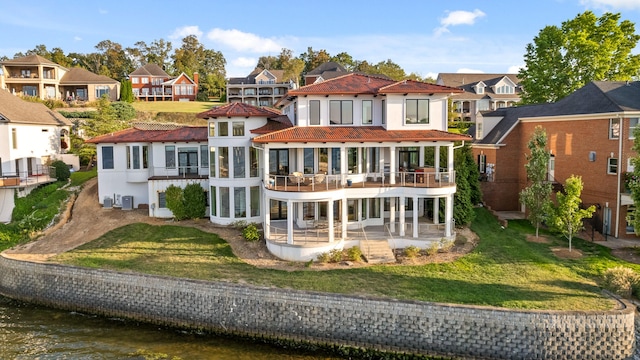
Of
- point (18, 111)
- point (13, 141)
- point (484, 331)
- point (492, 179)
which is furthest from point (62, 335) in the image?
point (492, 179)

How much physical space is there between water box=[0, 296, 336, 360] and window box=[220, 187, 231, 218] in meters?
8.70

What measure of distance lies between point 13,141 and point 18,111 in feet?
11.6

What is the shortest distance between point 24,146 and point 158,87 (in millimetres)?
46462

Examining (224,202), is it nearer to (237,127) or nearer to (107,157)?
(237,127)

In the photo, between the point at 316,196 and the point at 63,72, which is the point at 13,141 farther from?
the point at 63,72

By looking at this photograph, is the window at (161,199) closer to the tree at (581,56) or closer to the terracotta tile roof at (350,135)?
the terracotta tile roof at (350,135)

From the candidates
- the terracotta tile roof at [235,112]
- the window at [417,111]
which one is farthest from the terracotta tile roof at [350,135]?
the terracotta tile roof at [235,112]

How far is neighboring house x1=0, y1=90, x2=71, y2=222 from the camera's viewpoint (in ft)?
100

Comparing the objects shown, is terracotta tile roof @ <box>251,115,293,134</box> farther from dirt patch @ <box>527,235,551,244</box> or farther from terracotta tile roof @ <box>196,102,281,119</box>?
dirt patch @ <box>527,235,551,244</box>

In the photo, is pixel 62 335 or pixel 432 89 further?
pixel 432 89

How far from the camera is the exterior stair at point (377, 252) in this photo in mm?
21812

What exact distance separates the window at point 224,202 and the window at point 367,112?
351 inches

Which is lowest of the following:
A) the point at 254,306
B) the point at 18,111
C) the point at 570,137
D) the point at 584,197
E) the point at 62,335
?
the point at 62,335

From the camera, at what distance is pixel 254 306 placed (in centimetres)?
1827
